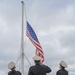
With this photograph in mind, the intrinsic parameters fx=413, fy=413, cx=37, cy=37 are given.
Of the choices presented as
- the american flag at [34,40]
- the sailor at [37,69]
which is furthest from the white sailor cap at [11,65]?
the american flag at [34,40]

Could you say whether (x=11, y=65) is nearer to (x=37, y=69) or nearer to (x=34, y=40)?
(x=37, y=69)

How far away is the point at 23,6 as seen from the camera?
35.7 m

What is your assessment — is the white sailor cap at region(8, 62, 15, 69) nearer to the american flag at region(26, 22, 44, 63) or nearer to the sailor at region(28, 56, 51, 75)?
the sailor at region(28, 56, 51, 75)

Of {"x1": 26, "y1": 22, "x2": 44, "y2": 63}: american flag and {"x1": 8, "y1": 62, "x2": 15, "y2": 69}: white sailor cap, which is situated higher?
{"x1": 26, "y1": 22, "x2": 44, "y2": 63}: american flag

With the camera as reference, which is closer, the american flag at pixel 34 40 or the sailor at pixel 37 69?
the sailor at pixel 37 69

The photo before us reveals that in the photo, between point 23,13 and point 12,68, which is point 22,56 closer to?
point 23,13

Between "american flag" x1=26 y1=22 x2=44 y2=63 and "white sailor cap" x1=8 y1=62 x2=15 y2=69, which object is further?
"american flag" x1=26 y1=22 x2=44 y2=63

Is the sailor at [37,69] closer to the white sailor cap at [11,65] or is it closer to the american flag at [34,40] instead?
the white sailor cap at [11,65]

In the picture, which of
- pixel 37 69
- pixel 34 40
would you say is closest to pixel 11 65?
pixel 37 69

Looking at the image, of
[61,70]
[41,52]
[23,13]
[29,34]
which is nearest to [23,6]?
[23,13]

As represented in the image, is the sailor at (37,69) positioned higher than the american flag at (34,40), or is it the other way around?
the american flag at (34,40)

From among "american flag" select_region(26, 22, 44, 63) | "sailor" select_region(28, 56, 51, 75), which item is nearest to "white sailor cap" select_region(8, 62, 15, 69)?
"sailor" select_region(28, 56, 51, 75)

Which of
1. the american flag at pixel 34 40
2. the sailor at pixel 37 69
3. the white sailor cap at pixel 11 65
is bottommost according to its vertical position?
the sailor at pixel 37 69

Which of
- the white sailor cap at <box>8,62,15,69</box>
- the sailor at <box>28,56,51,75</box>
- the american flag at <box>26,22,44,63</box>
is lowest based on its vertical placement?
the sailor at <box>28,56,51,75</box>
